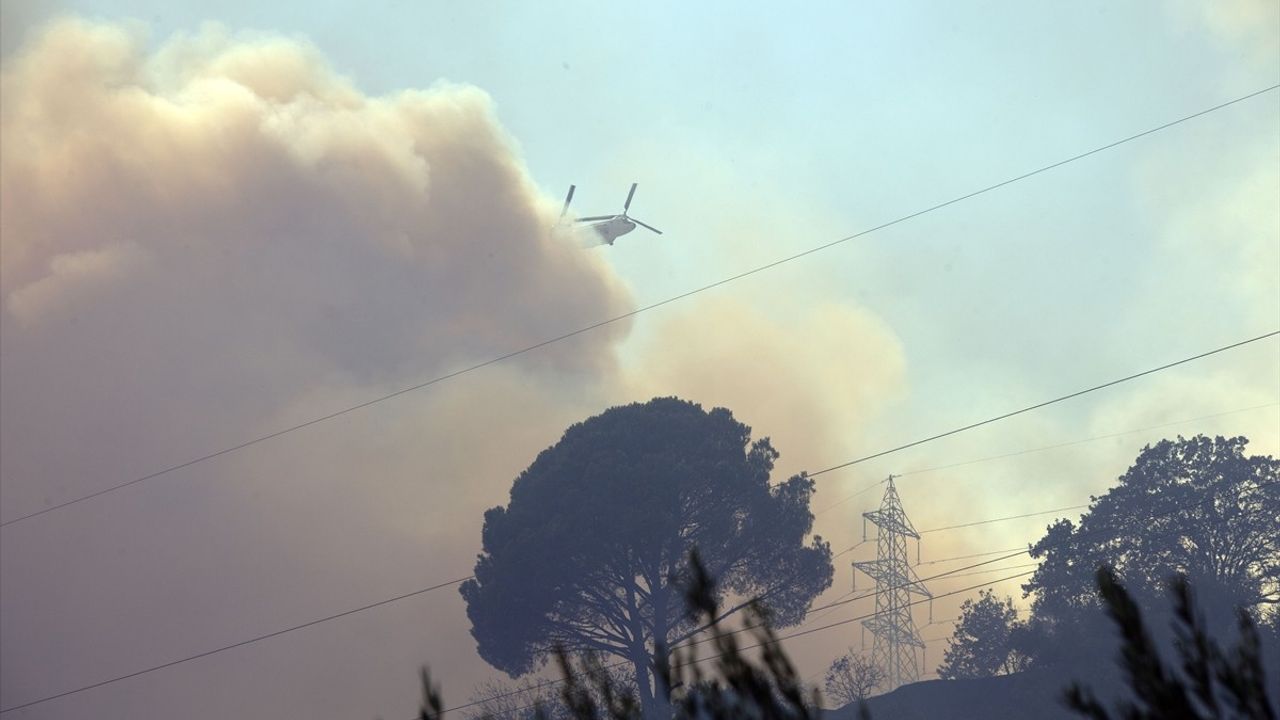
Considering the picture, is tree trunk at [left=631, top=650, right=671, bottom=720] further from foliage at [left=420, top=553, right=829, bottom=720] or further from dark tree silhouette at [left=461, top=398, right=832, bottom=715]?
foliage at [left=420, top=553, right=829, bottom=720]

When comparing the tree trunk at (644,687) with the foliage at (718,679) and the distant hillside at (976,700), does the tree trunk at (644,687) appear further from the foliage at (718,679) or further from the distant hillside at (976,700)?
the foliage at (718,679)

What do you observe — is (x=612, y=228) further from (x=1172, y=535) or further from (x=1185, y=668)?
(x=1185, y=668)

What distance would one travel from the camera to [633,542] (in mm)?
75312

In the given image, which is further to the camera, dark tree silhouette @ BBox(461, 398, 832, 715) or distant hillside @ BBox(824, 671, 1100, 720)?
dark tree silhouette @ BBox(461, 398, 832, 715)

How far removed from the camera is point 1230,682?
320 inches

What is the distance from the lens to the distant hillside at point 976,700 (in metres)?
67.9

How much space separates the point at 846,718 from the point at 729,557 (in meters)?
12.4

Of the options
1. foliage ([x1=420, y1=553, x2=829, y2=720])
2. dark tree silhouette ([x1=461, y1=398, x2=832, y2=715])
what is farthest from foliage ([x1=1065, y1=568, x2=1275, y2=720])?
dark tree silhouette ([x1=461, y1=398, x2=832, y2=715])

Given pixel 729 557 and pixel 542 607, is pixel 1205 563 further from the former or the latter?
pixel 542 607

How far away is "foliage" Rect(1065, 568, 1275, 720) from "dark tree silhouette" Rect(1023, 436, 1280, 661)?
7213cm

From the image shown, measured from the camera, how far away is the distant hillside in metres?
67.9

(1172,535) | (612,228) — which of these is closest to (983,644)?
(1172,535)

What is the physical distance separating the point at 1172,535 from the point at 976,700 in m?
18.9

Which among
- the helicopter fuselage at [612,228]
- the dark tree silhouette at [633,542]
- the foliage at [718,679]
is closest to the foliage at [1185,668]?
the foliage at [718,679]
